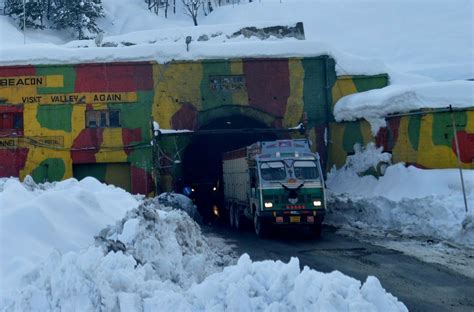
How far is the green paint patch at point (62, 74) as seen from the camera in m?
29.4

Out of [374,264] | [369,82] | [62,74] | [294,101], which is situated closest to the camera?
[374,264]

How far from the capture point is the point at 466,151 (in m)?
22.2

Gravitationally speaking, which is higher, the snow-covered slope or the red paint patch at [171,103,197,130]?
the snow-covered slope

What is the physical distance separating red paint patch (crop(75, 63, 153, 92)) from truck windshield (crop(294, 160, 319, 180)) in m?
12.7

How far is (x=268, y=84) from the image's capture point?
99.7 feet

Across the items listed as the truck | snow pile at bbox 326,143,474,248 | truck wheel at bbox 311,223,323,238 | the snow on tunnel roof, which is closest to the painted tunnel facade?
the snow on tunnel roof

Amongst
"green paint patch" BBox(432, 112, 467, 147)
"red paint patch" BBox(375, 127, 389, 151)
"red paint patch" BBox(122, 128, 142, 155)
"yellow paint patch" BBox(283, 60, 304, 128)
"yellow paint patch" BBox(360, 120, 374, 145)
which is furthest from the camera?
"yellow paint patch" BBox(283, 60, 304, 128)

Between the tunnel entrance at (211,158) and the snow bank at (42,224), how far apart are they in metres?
17.1

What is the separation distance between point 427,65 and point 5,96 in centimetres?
2453

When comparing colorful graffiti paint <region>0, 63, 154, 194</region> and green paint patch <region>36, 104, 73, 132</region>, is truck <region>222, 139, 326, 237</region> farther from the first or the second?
green paint patch <region>36, 104, 73, 132</region>

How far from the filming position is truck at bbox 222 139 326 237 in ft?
61.8

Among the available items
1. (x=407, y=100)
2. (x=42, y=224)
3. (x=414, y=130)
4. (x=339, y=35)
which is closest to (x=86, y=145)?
(x=407, y=100)

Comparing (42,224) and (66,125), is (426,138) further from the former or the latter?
(42,224)

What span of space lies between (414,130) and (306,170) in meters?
6.91
